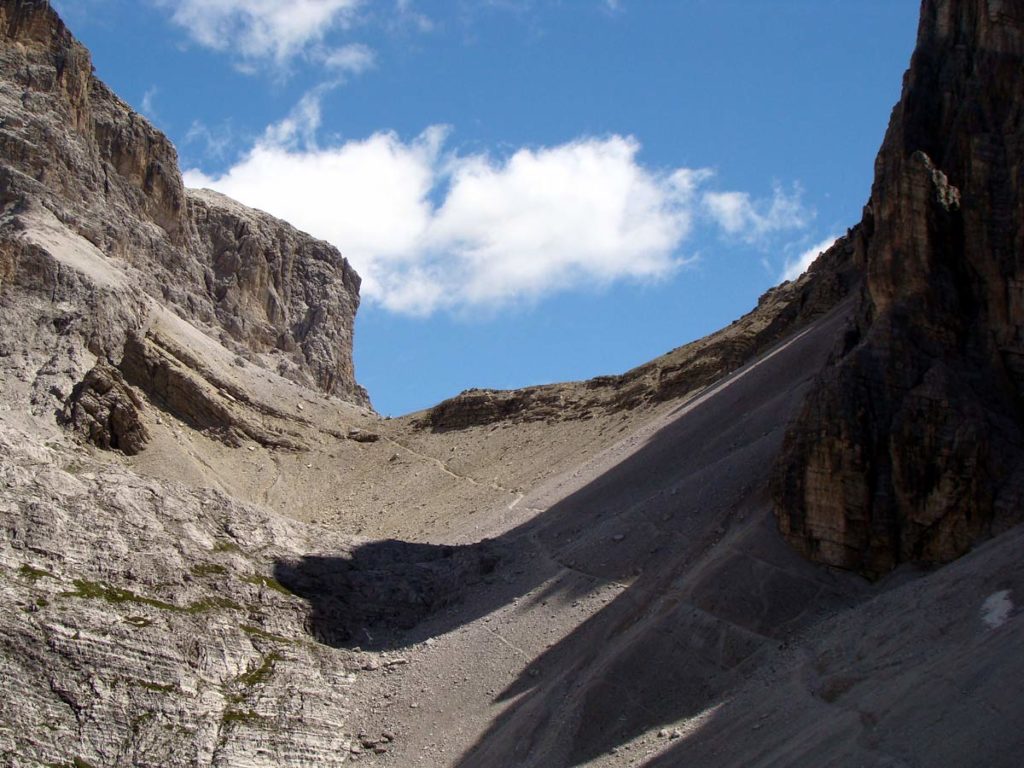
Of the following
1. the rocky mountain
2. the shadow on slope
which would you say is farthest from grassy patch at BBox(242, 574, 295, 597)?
the shadow on slope

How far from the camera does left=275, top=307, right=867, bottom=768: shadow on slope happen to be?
51938 mm

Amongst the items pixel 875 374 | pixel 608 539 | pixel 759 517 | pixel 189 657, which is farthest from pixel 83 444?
pixel 875 374

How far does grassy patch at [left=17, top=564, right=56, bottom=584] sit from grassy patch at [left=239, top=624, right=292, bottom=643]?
840cm

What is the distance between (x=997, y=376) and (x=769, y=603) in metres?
13.4

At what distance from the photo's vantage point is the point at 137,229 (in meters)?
114

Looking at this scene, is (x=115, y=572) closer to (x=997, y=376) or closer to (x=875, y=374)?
(x=875, y=374)

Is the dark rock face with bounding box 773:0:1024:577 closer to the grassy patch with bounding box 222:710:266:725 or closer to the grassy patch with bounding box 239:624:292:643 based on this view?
the grassy patch with bounding box 239:624:292:643

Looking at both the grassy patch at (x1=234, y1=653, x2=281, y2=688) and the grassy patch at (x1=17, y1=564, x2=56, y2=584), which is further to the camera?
the grassy patch at (x1=234, y1=653, x2=281, y2=688)

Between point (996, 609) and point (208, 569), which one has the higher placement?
point (208, 569)

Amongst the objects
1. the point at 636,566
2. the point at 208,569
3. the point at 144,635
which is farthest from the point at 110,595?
the point at 636,566

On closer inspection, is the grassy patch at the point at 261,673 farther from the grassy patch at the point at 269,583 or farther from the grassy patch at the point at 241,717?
the grassy patch at the point at 269,583

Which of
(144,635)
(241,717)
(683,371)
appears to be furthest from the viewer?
(683,371)

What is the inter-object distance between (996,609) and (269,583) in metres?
34.3

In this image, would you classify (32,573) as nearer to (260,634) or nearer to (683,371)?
(260,634)
